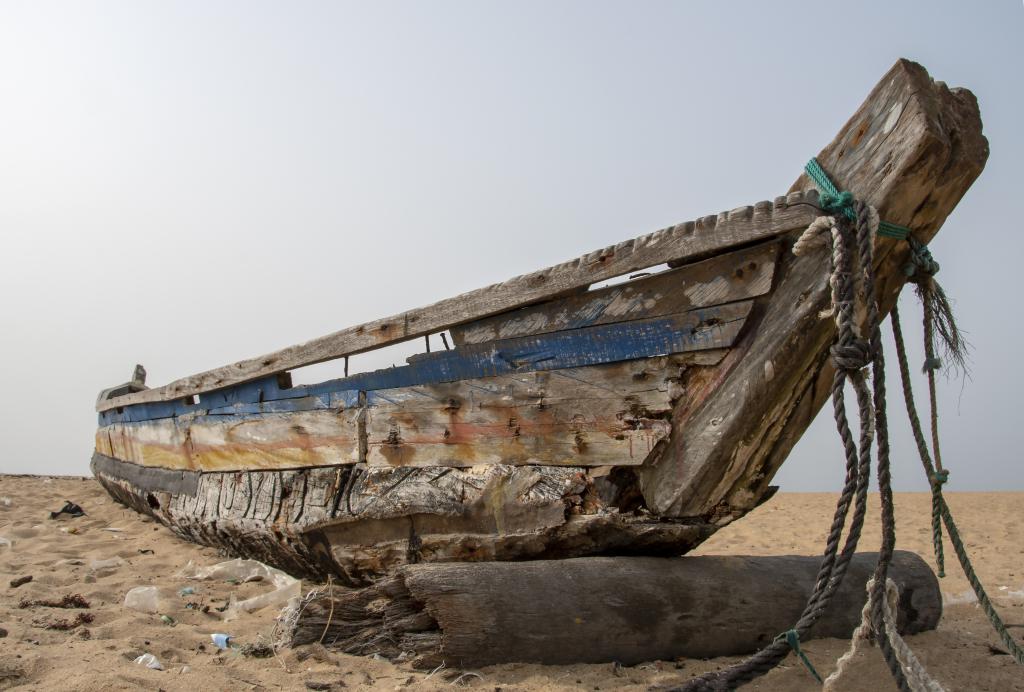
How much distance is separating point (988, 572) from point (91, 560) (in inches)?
255

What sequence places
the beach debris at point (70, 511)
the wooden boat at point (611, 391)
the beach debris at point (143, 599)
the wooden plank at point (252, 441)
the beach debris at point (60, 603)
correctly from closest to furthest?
the wooden boat at point (611, 391), the beach debris at point (60, 603), the beach debris at point (143, 599), the wooden plank at point (252, 441), the beach debris at point (70, 511)

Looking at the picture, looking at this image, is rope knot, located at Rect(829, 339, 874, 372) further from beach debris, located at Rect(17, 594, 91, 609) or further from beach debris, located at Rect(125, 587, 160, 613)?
beach debris, located at Rect(17, 594, 91, 609)

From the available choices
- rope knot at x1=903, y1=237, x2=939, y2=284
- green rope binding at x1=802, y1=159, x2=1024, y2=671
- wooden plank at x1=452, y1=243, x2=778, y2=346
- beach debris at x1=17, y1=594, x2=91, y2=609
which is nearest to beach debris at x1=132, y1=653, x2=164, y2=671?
beach debris at x1=17, y1=594, x2=91, y2=609

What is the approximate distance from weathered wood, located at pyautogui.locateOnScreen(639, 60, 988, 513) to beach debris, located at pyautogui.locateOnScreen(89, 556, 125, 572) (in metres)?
3.48

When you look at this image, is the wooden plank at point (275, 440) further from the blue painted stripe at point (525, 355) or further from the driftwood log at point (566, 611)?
the driftwood log at point (566, 611)

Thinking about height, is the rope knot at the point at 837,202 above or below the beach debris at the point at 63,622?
above

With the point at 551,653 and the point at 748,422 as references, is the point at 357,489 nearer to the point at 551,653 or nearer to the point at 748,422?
the point at 551,653

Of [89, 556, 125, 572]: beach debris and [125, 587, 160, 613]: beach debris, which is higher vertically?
[125, 587, 160, 613]: beach debris

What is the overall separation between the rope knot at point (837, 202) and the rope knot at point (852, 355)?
0.51 meters

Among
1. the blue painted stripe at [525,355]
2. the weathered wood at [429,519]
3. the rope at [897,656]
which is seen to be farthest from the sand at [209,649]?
the blue painted stripe at [525,355]

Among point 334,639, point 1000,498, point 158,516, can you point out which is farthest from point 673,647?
point 1000,498

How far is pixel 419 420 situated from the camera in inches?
137

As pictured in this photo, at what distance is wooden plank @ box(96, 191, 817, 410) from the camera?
250 cm

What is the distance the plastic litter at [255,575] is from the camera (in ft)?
12.3
